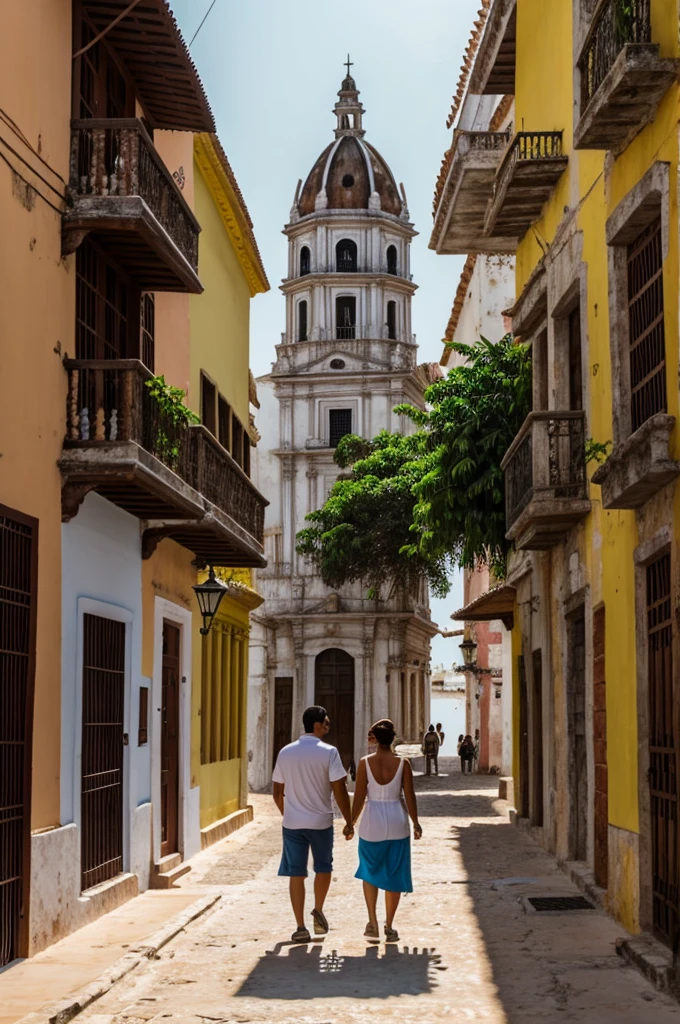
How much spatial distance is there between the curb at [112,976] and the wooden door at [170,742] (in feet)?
13.4

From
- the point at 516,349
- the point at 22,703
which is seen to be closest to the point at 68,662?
the point at 22,703

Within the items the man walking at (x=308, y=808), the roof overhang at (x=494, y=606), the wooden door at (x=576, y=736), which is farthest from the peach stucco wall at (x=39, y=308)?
the roof overhang at (x=494, y=606)

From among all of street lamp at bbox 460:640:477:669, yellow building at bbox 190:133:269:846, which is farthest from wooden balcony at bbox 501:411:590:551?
street lamp at bbox 460:640:477:669

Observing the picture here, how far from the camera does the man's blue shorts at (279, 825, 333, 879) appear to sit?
1107 centimetres

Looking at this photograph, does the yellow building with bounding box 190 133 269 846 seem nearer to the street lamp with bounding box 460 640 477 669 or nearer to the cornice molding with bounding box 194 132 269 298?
the cornice molding with bounding box 194 132 269 298

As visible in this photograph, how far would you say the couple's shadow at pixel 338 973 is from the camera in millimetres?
9000

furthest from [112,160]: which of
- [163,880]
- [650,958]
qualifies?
[650,958]

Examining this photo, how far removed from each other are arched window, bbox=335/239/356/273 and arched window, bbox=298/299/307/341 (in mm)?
1793

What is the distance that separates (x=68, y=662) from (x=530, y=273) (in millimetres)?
8082

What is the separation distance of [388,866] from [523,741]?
31.5ft

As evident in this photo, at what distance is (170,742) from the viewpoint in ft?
58.2

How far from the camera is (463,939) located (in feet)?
36.4

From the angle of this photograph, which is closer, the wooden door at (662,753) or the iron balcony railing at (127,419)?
the wooden door at (662,753)

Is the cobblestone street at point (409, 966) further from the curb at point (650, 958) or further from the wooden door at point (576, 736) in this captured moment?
the wooden door at point (576, 736)
